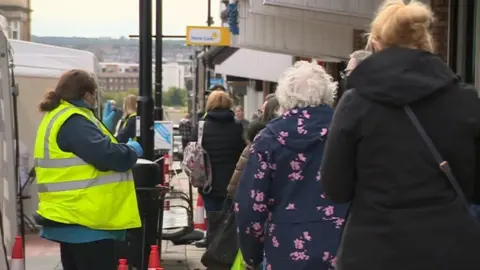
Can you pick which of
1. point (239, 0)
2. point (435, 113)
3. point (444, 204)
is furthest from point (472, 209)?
point (239, 0)

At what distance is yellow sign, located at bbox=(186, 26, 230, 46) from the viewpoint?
81.8 ft

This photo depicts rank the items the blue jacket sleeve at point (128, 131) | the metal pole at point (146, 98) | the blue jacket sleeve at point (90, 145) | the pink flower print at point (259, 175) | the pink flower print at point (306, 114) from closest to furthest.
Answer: the pink flower print at point (259, 175) < the pink flower print at point (306, 114) < the blue jacket sleeve at point (90, 145) < the metal pole at point (146, 98) < the blue jacket sleeve at point (128, 131)

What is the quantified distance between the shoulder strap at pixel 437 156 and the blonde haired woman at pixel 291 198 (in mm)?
1237

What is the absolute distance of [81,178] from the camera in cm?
589

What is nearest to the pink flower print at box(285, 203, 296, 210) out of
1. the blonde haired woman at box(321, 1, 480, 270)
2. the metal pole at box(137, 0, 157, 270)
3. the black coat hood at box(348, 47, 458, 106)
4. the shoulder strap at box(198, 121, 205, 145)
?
the blonde haired woman at box(321, 1, 480, 270)

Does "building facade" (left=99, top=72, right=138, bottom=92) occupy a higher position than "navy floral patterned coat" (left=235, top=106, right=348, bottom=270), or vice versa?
"navy floral patterned coat" (left=235, top=106, right=348, bottom=270)

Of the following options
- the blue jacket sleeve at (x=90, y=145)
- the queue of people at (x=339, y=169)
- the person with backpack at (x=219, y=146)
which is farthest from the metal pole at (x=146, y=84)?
the blue jacket sleeve at (x=90, y=145)

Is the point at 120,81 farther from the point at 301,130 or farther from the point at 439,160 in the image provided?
the point at 439,160

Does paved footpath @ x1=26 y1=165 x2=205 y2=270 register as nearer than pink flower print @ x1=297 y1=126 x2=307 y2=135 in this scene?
No

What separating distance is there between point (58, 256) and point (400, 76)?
8257 mm

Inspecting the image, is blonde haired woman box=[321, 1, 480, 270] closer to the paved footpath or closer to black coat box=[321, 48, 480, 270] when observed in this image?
black coat box=[321, 48, 480, 270]

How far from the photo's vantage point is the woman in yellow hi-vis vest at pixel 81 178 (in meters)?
5.87

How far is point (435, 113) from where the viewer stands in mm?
3377

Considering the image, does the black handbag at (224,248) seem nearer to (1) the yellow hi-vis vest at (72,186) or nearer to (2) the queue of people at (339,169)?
(2) the queue of people at (339,169)
